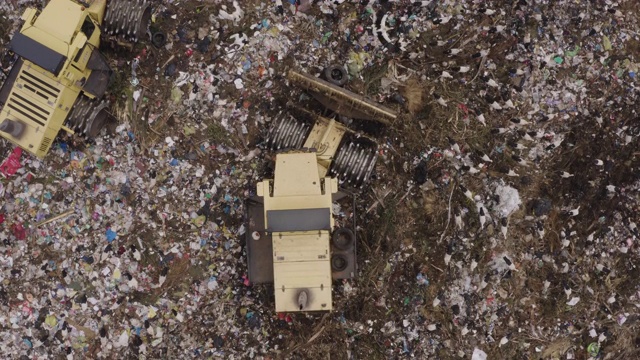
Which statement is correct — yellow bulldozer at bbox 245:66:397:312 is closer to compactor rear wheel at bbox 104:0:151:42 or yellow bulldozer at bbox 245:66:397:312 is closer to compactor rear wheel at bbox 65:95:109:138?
compactor rear wheel at bbox 104:0:151:42

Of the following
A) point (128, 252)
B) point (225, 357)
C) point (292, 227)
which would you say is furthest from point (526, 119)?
point (128, 252)

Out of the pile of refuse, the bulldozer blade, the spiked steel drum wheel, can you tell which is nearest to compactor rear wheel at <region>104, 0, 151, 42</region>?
the pile of refuse

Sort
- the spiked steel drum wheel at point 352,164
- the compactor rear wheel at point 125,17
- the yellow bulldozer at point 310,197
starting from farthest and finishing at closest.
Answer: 1. the spiked steel drum wheel at point 352,164
2. the compactor rear wheel at point 125,17
3. the yellow bulldozer at point 310,197

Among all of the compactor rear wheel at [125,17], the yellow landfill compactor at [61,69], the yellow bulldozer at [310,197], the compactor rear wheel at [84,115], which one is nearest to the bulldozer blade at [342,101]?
the yellow bulldozer at [310,197]

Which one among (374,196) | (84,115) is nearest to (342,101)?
(374,196)

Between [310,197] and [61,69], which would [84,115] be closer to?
[61,69]

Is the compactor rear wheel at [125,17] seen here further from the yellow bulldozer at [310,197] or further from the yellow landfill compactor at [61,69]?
the yellow bulldozer at [310,197]
